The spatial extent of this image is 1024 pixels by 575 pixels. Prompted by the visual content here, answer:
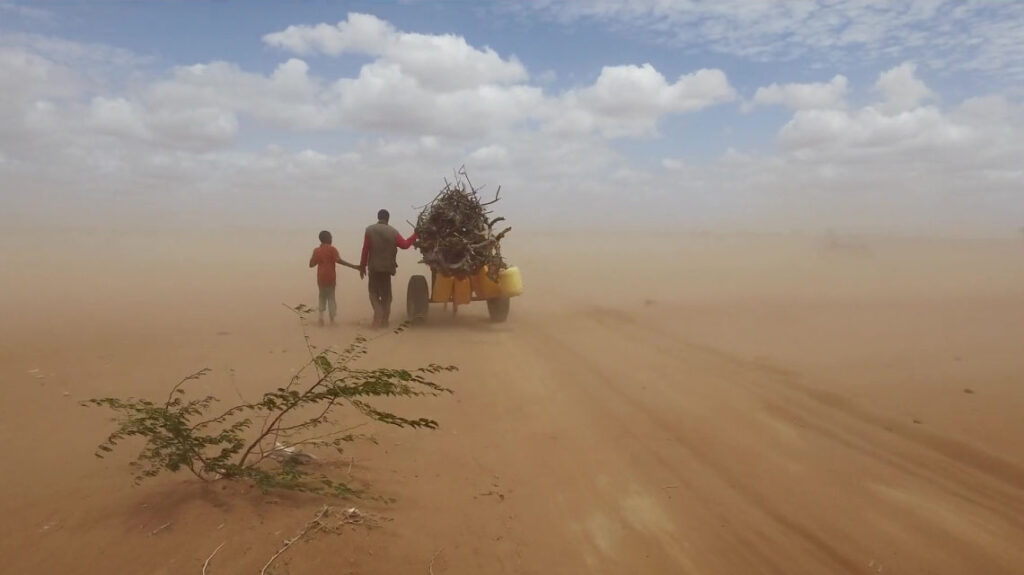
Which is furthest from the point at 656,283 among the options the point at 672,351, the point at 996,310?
the point at 672,351

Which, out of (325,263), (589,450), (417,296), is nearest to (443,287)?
(417,296)

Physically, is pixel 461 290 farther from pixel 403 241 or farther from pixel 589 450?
pixel 589 450

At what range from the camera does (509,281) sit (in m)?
10.9

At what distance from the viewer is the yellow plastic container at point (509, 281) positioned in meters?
10.9

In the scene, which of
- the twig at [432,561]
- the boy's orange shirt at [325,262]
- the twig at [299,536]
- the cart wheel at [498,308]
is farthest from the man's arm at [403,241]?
the twig at [432,561]

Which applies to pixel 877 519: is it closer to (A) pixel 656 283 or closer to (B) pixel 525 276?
(A) pixel 656 283

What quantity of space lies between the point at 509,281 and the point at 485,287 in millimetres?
412

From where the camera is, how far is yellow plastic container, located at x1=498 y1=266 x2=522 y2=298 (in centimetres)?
1090

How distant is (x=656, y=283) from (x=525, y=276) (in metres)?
5.50

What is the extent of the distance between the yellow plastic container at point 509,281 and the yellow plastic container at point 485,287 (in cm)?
7

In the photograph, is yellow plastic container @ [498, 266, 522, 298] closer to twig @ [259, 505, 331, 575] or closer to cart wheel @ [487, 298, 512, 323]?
cart wheel @ [487, 298, 512, 323]

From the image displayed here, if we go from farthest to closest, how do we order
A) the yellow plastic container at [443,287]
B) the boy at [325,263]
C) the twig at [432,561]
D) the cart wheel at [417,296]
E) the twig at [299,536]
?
the cart wheel at [417,296], the yellow plastic container at [443,287], the boy at [325,263], the twig at [432,561], the twig at [299,536]

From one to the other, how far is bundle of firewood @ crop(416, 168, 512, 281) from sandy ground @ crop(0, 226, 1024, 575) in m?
1.09

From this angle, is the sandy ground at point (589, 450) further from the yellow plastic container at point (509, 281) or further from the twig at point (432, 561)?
the yellow plastic container at point (509, 281)
